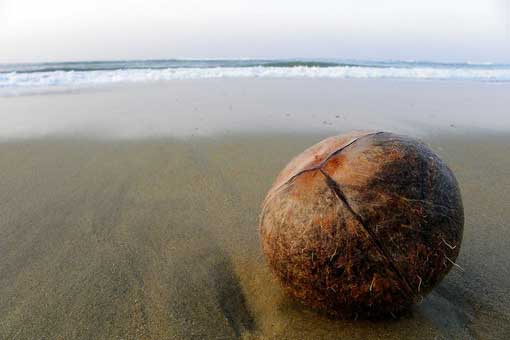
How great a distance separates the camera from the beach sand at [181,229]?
2.34 metres

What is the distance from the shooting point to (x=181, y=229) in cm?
345

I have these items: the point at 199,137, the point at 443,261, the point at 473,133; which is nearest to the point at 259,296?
the point at 443,261

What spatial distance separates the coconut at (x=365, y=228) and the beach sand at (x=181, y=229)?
346 millimetres

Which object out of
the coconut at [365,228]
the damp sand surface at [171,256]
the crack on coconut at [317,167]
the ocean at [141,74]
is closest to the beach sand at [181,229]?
the damp sand surface at [171,256]

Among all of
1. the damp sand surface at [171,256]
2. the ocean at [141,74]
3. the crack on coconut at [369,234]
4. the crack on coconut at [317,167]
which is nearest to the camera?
the crack on coconut at [369,234]

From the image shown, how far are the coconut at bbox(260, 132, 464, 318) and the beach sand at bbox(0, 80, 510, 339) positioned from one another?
346 millimetres

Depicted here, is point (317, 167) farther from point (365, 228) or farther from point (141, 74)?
point (141, 74)

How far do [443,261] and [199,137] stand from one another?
14.7 feet

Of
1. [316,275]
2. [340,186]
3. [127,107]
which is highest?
[340,186]

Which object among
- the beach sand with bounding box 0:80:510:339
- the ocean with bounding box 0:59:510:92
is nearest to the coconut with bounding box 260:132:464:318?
the beach sand with bounding box 0:80:510:339

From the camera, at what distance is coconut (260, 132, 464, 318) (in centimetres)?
192

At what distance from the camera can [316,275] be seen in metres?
2.01

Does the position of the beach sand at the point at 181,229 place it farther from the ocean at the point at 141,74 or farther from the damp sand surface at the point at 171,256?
the ocean at the point at 141,74

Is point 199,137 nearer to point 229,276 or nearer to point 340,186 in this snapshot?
point 229,276
